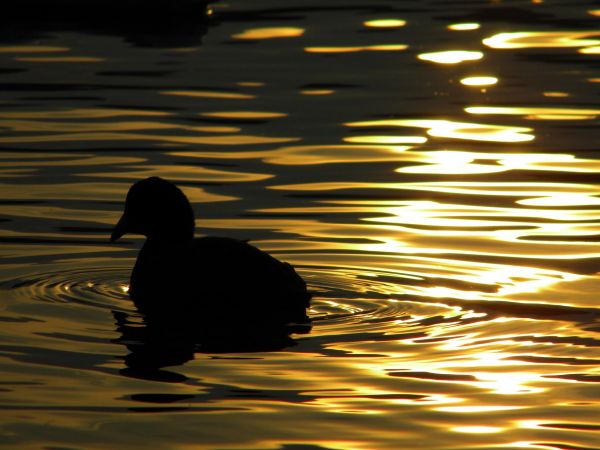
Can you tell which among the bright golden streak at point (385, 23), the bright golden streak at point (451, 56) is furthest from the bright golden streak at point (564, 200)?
the bright golden streak at point (385, 23)

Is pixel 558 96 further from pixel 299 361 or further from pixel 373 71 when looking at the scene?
pixel 299 361

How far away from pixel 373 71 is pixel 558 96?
2983 mm

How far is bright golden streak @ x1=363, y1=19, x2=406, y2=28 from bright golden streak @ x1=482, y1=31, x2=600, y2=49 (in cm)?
185

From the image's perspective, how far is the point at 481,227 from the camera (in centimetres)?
1450

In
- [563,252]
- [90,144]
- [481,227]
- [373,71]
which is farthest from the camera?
[373,71]

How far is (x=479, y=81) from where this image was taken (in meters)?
23.1

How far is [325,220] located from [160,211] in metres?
2.57

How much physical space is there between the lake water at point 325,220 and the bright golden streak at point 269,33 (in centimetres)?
10

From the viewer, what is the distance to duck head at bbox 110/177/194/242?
12523mm

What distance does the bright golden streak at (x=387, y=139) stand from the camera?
18.8m

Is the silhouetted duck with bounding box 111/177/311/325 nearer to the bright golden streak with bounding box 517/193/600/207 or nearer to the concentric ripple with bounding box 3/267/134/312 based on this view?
the concentric ripple with bounding box 3/267/134/312

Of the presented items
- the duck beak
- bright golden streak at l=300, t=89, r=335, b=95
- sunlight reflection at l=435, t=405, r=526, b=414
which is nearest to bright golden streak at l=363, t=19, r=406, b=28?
bright golden streak at l=300, t=89, r=335, b=95

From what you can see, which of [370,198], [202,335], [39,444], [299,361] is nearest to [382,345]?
[299,361]

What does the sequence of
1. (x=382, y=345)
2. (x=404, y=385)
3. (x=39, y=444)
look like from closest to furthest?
(x=39, y=444)
(x=404, y=385)
(x=382, y=345)
